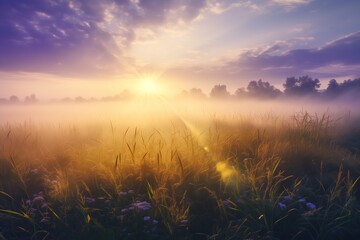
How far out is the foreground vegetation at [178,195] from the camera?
350 centimetres

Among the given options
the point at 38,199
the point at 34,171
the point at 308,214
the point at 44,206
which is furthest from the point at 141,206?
the point at 34,171

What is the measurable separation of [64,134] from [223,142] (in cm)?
431

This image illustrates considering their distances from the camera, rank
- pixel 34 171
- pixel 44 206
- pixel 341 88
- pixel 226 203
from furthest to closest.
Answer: pixel 341 88 → pixel 34 171 → pixel 226 203 → pixel 44 206

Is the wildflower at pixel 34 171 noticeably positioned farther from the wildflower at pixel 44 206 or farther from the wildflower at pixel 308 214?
the wildflower at pixel 308 214

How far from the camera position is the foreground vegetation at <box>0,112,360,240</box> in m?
3.50

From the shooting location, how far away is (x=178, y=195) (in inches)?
163

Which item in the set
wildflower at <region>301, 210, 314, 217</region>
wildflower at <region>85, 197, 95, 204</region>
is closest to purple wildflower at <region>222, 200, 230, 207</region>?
wildflower at <region>301, 210, 314, 217</region>

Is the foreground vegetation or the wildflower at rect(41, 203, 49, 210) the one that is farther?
the wildflower at rect(41, 203, 49, 210)

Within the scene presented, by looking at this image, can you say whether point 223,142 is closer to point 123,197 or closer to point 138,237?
point 123,197

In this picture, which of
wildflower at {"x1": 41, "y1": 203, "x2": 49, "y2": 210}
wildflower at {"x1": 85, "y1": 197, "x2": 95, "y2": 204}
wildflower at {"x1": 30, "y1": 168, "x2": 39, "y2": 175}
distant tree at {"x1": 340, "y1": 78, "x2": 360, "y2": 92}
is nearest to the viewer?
wildflower at {"x1": 41, "y1": 203, "x2": 49, "y2": 210}

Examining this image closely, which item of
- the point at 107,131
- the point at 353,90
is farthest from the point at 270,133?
the point at 353,90

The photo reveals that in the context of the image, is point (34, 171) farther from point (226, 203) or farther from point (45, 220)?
point (226, 203)

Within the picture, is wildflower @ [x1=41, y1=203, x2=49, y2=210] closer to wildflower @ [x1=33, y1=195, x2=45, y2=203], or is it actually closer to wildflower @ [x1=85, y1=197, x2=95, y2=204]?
wildflower @ [x1=33, y1=195, x2=45, y2=203]

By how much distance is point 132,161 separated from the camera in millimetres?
4836
